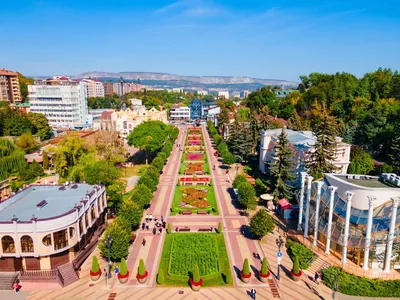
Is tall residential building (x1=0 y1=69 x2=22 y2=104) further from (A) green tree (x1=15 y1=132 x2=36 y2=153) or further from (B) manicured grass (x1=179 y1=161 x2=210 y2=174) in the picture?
(B) manicured grass (x1=179 y1=161 x2=210 y2=174)

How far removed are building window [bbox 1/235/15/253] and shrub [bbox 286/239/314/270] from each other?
2398cm

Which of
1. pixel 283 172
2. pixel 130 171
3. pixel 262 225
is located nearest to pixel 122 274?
pixel 262 225

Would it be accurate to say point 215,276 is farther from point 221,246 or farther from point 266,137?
point 266,137

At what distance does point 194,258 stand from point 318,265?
11069mm

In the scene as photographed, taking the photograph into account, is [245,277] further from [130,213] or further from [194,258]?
[130,213]

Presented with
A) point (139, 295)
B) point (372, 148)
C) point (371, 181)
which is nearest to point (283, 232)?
point (371, 181)

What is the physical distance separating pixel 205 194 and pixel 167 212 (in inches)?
340

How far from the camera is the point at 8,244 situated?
87.2 feet

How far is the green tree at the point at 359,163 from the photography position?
4709 cm

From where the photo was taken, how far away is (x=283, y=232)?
117 ft

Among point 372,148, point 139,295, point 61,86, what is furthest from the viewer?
point 61,86

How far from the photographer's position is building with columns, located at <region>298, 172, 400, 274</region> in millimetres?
26750

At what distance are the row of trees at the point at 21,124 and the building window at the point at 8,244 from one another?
6891cm

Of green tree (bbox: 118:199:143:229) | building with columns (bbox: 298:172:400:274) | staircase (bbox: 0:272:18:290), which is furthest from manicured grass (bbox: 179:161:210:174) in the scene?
staircase (bbox: 0:272:18:290)
